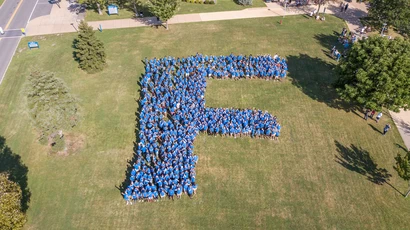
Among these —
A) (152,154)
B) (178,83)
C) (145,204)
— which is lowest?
(145,204)

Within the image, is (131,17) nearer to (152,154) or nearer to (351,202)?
(152,154)

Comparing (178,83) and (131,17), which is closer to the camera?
(178,83)

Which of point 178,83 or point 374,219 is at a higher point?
point 178,83

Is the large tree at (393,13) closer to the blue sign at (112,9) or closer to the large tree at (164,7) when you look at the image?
the large tree at (164,7)

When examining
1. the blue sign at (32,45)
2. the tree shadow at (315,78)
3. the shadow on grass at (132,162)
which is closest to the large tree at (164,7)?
the shadow on grass at (132,162)

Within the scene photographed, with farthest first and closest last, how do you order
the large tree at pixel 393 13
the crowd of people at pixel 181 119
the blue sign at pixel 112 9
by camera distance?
1. the blue sign at pixel 112 9
2. the large tree at pixel 393 13
3. the crowd of people at pixel 181 119

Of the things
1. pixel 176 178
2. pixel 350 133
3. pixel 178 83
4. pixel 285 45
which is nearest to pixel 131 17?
pixel 178 83

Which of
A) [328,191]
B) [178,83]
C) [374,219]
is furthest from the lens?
[178,83]
